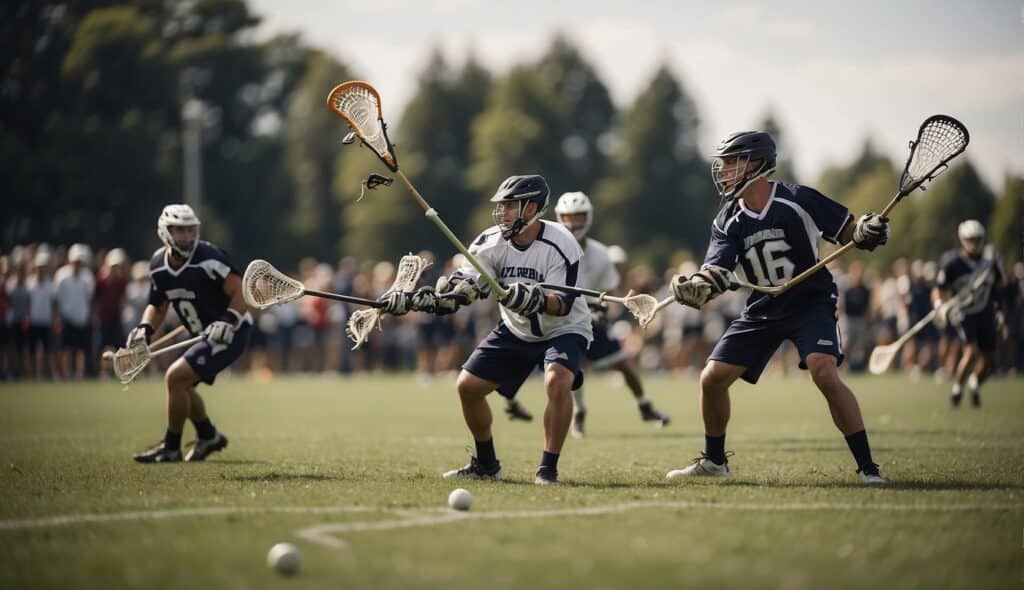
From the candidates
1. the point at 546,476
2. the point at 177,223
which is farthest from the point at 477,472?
the point at 177,223

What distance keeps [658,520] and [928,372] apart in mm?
24884

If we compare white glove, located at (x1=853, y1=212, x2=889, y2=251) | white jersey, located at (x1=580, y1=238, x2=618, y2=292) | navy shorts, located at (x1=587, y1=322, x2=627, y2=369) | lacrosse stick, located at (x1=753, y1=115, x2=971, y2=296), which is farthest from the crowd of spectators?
white glove, located at (x1=853, y1=212, x2=889, y2=251)

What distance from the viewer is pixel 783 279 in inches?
346

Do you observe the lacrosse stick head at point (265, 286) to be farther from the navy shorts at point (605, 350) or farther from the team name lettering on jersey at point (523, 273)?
the navy shorts at point (605, 350)

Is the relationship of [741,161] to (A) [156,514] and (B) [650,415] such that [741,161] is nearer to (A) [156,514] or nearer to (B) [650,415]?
(A) [156,514]

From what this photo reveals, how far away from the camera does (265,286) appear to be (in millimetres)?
9508

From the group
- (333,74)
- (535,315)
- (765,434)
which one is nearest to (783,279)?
(535,315)

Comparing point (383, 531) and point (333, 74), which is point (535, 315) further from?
point (333, 74)

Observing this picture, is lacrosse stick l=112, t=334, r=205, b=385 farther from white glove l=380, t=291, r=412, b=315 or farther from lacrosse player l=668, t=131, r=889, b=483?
lacrosse player l=668, t=131, r=889, b=483

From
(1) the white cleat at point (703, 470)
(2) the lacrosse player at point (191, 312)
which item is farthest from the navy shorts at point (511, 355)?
(2) the lacrosse player at point (191, 312)

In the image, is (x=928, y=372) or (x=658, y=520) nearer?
(x=658, y=520)

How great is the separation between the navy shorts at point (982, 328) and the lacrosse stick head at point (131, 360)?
11490 millimetres

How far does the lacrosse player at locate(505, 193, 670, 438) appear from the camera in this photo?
1280 cm

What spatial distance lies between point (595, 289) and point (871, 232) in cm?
558
